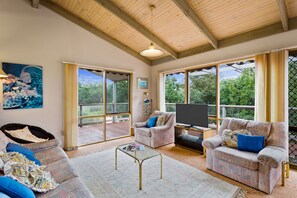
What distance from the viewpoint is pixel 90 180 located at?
2.61 meters

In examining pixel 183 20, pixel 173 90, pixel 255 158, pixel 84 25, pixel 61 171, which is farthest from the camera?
pixel 173 90

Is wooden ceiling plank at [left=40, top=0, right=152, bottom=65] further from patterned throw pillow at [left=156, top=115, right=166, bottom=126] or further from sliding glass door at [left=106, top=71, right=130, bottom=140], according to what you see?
patterned throw pillow at [left=156, top=115, right=166, bottom=126]

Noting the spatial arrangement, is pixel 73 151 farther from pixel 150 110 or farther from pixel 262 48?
pixel 262 48

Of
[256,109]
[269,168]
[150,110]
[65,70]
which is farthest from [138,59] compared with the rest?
[269,168]

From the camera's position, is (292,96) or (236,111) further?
(236,111)

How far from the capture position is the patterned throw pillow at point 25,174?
1475 millimetres

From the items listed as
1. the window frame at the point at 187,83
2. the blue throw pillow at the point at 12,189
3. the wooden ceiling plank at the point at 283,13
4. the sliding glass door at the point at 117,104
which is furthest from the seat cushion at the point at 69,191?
the wooden ceiling plank at the point at 283,13

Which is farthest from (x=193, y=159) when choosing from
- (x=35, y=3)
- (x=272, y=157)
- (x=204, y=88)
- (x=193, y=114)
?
(x=35, y=3)

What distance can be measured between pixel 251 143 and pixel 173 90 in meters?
3.13

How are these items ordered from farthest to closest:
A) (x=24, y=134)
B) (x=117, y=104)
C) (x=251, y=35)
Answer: (x=117, y=104)
(x=251, y=35)
(x=24, y=134)

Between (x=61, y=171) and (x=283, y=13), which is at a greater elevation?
(x=283, y=13)

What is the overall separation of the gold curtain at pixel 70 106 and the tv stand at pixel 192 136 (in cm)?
268

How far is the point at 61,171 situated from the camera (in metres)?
1.98

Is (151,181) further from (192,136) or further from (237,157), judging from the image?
(192,136)
